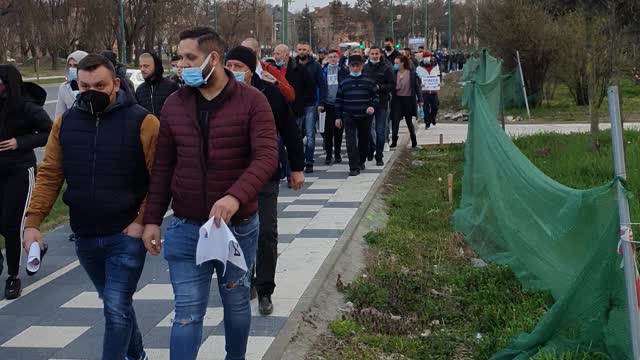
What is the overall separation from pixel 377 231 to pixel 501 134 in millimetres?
1720

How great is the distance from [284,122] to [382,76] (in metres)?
8.31

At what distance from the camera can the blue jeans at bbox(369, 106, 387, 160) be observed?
13.6m

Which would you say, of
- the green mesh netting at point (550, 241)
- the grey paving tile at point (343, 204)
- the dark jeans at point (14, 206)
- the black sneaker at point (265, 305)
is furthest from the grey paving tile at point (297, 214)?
the black sneaker at point (265, 305)

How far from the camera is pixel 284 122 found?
5.84 meters

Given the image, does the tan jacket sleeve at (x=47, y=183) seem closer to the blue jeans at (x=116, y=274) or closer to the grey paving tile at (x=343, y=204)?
the blue jeans at (x=116, y=274)

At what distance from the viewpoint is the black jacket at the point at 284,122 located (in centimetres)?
552

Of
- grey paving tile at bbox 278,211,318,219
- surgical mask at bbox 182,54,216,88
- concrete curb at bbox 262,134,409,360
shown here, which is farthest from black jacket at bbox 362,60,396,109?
surgical mask at bbox 182,54,216,88

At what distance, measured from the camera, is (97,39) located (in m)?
58.1

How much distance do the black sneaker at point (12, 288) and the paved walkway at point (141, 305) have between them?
0.06 meters

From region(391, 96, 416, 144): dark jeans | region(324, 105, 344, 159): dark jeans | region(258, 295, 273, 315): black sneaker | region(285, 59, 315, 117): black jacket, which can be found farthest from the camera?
region(391, 96, 416, 144): dark jeans

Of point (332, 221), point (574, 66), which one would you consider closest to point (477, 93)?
point (332, 221)

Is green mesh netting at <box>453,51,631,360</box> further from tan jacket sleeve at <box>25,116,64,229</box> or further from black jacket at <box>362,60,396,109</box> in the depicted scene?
black jacket at <box>362,60,396,109</box>

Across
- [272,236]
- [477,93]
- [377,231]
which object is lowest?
[377,231]

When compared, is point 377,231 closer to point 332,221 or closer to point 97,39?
point 332,221
